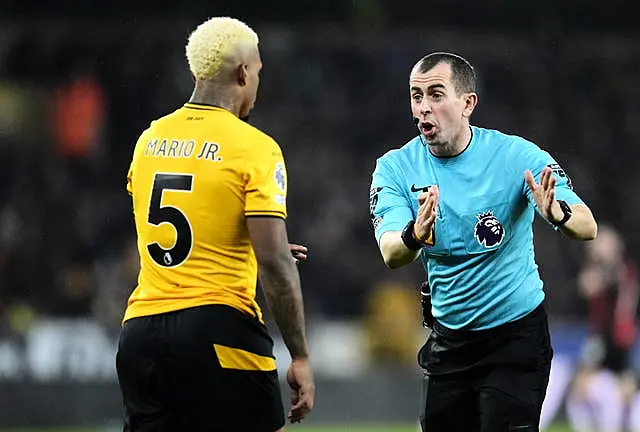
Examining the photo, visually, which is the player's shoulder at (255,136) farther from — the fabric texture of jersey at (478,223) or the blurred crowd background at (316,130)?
the blurred crowd background at (316,130)

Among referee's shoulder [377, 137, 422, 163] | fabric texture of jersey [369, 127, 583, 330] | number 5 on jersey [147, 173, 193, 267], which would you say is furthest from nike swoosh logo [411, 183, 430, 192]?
number 5 on jersey [147, 173, 193, 267]

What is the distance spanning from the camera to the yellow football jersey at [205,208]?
516 cm

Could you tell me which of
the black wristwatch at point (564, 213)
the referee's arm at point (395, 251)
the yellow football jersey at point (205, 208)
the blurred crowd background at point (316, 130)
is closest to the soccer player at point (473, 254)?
the referee's arm at point (395, 251)

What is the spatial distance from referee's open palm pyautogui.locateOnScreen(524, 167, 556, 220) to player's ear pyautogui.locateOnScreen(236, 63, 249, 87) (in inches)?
49.1

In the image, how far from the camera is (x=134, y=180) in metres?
5.41

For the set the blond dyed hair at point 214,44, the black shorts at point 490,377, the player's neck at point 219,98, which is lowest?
the black shorts at point 490,377

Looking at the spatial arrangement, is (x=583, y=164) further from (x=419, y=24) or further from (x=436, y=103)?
(x=436, y=103)

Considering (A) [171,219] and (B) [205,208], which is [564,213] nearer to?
(B) [205,208]

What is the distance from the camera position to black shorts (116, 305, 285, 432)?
5.16m

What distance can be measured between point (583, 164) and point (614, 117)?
4.10 ft

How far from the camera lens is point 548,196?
5.49 metres

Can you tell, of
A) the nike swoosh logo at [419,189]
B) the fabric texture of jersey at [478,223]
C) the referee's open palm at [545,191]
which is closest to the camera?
the referee's open palm at [545,191]

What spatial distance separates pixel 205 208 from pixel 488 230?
1441 mm

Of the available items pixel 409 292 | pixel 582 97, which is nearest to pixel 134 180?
pixel 409 292
